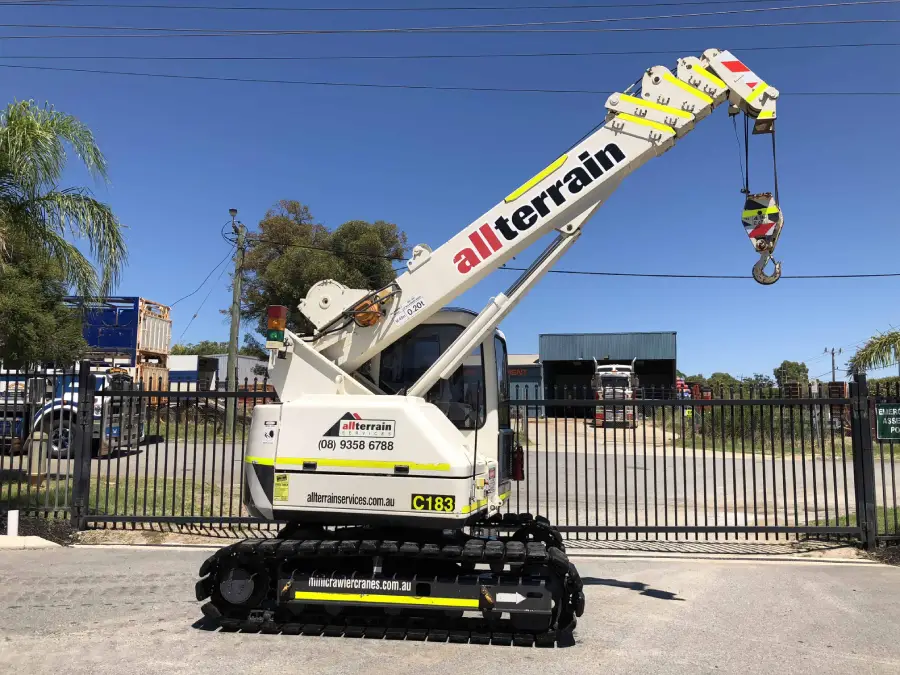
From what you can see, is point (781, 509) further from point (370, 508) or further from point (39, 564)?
point (39, 564)

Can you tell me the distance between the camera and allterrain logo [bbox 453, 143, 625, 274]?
234 inches

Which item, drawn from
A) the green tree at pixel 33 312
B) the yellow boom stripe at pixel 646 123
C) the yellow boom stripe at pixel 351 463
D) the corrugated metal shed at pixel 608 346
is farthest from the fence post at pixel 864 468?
the corrugated metal shed at pixel 608 346

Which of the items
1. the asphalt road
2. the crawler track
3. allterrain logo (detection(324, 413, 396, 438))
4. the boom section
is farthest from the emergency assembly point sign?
allterrain logo (detection(324, 413, 396, 438))

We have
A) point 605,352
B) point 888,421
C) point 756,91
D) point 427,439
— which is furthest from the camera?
point 605,352

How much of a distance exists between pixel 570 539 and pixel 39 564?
22.9ft

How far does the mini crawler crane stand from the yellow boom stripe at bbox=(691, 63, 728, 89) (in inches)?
0.6

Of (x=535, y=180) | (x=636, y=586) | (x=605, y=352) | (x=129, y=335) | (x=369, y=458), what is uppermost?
(x=605, y=352)

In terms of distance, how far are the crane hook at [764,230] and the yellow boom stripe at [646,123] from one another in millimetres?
1030

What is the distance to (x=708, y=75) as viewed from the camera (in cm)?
602

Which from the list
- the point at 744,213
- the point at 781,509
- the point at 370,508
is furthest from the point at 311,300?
the point at 781,509

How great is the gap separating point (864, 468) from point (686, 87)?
5742 mm

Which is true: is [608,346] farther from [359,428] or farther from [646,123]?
[359,428]

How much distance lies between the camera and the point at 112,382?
10102mm

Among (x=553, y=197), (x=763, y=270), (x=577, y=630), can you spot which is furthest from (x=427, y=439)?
(x=763, y=270)
